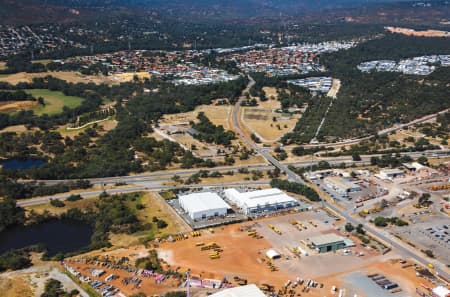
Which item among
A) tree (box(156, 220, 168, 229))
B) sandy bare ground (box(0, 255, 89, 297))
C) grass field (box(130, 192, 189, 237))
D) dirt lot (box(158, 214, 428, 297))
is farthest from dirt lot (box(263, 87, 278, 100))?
sandy bare ground (box(0, 255, 89, 297))

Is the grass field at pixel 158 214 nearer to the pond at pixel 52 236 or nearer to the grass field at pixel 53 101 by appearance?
the pond at pixel 52 236

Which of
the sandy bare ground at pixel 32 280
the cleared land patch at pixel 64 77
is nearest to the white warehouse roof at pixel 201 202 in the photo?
the sandy bare ground at pixel 32 280

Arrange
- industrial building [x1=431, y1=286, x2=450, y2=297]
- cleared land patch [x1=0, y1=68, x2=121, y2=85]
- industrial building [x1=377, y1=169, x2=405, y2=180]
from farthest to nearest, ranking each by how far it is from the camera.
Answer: cleared land patch [x1=0, y1=68, x2=121, y2=85], industrial building [x1=377, y1=169, x2=405, y2=180], industrial building [x1=431, y1=286, x2=450, y2=297]

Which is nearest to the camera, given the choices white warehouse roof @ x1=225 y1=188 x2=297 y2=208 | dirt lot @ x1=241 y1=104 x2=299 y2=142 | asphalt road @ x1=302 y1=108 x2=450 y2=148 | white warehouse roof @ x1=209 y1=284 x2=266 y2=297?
white warehouse roof @ x1=209 y1=284 x2=266 y2=297

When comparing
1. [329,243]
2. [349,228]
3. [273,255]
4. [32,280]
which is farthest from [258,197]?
[32,280]

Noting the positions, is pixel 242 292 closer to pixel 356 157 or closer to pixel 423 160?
pixel 356 157

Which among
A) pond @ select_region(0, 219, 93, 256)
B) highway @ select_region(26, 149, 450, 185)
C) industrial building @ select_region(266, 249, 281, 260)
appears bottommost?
pond @ select_region(0, 219, 93, 256)

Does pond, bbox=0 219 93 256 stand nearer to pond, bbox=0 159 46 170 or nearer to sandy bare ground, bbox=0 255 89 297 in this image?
sandy bare ground, bbox=0 255 89 297

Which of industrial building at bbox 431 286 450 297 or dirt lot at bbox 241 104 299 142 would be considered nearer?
industrial building at bbox 431 286 450 297
